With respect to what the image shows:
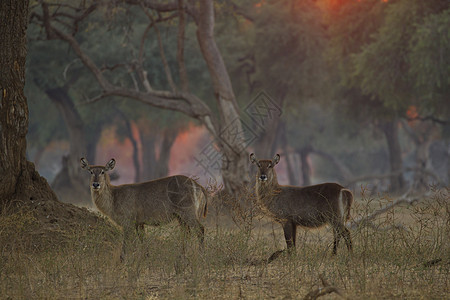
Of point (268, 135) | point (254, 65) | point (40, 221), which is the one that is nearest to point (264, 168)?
point (40, 221)

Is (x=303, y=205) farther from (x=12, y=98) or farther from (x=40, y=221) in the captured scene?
(x=12, y=98)

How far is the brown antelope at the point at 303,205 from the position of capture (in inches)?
362

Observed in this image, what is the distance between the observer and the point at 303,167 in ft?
151

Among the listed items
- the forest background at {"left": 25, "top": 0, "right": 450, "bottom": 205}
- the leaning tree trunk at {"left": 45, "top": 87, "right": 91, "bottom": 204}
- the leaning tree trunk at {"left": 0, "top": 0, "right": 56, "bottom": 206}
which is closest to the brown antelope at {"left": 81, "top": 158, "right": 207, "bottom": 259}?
the leaning tree trunk at {"left": 0, "top": 0, "right": 56, "bottom": 206}

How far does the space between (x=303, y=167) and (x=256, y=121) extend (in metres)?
19.8

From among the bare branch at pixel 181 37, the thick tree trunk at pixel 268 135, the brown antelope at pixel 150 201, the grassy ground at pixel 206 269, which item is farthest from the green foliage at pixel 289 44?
the grassy ground at pixel 206 269

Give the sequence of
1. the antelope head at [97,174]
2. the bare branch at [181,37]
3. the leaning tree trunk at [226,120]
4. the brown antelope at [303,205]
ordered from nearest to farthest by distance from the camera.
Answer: the antelope head at [97,174]
the brown antelope at [303,205]
the leaning tree trunk at [226,120]
the bare branch at [181,37]

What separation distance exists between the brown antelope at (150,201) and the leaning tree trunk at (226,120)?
23.3ft

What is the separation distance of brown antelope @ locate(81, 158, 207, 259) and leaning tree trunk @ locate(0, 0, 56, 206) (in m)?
1.16

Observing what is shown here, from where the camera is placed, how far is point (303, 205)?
30.8 feet

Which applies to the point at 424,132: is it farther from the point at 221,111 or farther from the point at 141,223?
the point at 141,223

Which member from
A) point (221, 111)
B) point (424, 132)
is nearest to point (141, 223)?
point (221, 111)

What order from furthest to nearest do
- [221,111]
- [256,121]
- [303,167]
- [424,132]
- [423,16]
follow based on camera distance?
[303,167] → [424,132] → [256,121] → [423,16] → [221,111]

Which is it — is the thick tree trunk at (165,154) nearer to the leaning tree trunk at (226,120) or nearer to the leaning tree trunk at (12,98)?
the leaning tree trunk at (226,120)
